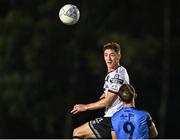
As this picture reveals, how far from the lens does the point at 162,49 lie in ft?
89.7

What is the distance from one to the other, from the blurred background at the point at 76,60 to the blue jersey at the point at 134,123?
52.3 ft

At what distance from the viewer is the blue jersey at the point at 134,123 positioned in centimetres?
977

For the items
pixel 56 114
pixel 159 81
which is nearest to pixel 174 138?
pixel 159 81

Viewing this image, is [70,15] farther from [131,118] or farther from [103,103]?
[131,118]

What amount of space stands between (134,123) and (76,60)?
17.3 metres

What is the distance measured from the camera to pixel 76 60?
27016 mm

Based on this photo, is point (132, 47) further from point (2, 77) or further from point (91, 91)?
point (2, 77)

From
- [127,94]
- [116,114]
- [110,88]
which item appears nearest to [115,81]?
[110,88]

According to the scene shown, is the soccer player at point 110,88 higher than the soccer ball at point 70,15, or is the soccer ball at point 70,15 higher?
the soccer ball at point 70,15

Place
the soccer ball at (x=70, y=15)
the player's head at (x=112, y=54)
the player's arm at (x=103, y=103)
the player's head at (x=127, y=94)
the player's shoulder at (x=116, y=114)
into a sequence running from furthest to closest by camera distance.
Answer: the soccer ball at (x=70, y=15) → the player's head at (x=112, y=54) → the player's arm at (x=103, y=103) → the player's shoulder at (x=116, y=114) → the player's head at (x=127, y=94)

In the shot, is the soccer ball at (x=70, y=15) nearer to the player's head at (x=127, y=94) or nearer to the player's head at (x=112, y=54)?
the player's head at (x=112, y=54)

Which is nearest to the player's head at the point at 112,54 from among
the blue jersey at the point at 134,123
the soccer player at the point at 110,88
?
the soccer player at the point at 110,88

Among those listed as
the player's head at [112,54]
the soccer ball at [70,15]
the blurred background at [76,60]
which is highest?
the soccer ball at [70,15]

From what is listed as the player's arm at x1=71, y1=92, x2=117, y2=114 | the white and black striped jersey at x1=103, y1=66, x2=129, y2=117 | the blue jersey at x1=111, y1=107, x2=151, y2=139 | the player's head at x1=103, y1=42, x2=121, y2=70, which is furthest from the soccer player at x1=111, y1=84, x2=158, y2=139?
the player's head at x1=103, y1=42, x2=121, y2=70
